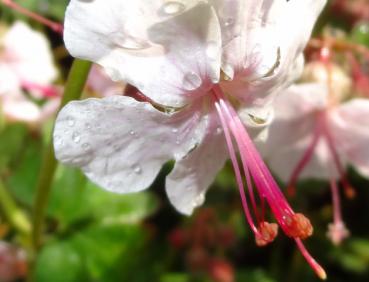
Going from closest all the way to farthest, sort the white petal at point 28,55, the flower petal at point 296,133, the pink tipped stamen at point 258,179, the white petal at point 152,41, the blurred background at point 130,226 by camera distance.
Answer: the white petal at point 152,41 → the pink tipped stamen at point 258,179 → the flower petal at point 296,133 → the blurred background at point 130,226 → the white petal at point 28,55

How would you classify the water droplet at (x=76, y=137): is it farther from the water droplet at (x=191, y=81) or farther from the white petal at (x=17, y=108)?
the white petal at (x=17, y=108)

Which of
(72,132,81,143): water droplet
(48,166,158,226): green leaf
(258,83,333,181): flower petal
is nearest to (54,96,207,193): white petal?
(72,132,81,143): water droplet

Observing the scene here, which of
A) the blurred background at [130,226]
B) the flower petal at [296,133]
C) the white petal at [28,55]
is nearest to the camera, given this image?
the flower petal at [296,133]

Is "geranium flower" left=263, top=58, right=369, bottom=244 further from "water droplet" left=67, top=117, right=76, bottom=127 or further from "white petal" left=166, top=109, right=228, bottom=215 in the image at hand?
"water droplet" left=67, top=117, right=76, bottom=127

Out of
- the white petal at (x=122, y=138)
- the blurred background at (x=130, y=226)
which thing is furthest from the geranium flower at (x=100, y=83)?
the white petal at (x=122, y=138)

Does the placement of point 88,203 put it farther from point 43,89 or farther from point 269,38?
point 269,38

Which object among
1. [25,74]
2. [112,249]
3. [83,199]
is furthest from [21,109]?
[112,249]
